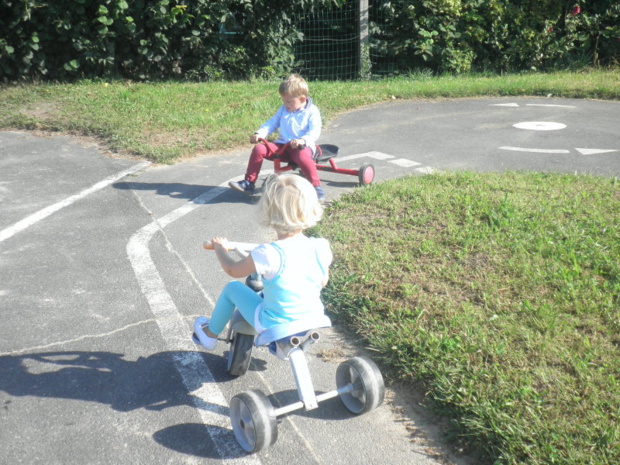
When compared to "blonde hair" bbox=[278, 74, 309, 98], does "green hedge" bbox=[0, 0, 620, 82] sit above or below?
above

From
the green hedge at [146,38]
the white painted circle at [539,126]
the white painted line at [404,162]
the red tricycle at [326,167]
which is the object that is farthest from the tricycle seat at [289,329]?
the green hedge at [146,38]

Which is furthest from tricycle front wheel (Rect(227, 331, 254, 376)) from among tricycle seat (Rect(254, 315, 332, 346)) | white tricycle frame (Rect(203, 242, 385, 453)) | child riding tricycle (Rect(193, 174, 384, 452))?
tricycle seat (Rect(254, 315, 332, 346))

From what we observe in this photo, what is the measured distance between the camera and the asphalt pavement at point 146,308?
9.74ft

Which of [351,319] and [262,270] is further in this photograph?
[351,319]

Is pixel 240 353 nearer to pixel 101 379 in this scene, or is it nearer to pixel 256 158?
pixel 101 379

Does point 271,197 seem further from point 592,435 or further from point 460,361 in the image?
point 592,435

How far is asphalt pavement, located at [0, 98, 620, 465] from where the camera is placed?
2.97 m

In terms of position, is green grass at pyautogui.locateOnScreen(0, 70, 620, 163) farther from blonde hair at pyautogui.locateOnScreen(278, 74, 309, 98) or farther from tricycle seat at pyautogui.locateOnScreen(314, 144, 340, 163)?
blonde hair at pyautogui.locateOnScreen(278, 74, 309, 98)

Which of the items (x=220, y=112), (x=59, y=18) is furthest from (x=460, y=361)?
(x=59, y=18)

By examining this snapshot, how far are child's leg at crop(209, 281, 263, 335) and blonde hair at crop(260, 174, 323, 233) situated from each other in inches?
17.1

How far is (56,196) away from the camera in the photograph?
6.26 m

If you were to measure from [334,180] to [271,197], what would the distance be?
13.1ft

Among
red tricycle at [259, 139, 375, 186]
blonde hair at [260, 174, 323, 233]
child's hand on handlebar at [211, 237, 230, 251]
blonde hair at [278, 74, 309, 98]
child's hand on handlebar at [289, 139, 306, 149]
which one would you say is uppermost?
blonde hair at [278, 74, 309, 98]

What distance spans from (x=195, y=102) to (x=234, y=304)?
23.7 feet
